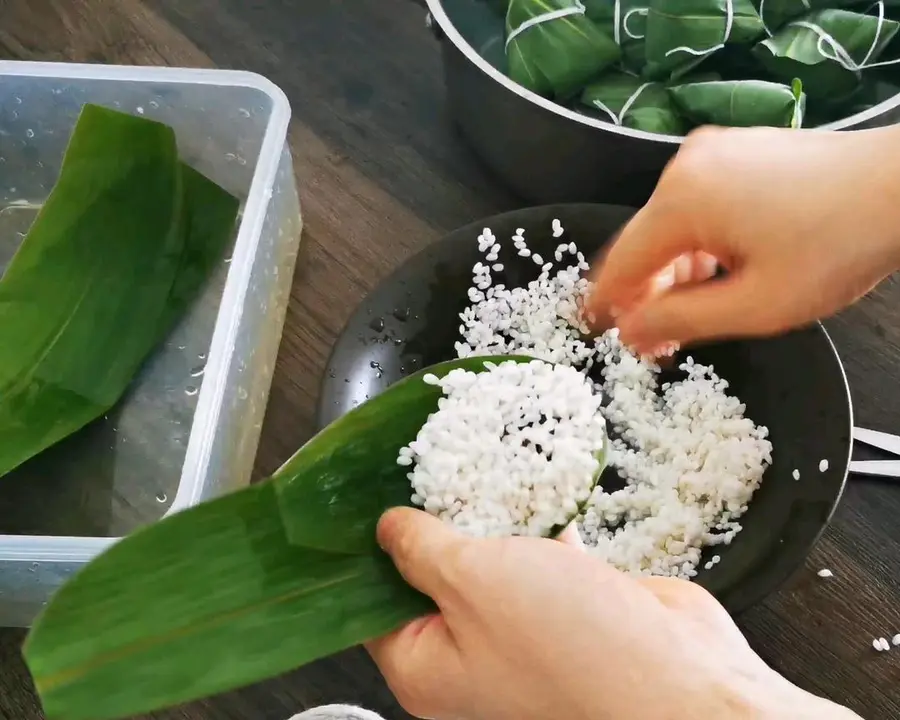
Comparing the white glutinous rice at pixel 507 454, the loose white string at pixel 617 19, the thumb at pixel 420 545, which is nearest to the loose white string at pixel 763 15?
the loose white string at pixel 617 19

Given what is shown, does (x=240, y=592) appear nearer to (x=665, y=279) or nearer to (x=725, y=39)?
(x=665, y=279)

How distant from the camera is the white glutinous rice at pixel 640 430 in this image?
541mm

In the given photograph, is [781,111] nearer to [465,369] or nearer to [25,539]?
[465,369]

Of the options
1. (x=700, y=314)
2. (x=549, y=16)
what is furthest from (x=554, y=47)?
(x=700, y=314)

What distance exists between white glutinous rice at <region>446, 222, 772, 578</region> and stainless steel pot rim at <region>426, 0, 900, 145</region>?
0.08 m

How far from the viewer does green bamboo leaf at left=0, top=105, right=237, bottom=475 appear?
1.93 ft

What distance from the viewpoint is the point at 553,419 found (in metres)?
0.47

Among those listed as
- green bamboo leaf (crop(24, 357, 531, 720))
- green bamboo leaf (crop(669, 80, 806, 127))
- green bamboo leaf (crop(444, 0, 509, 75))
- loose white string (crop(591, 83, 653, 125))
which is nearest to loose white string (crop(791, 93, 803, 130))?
green bamboo leaf (crop(669, 80, 806, 127))

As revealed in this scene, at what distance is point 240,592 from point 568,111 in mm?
379

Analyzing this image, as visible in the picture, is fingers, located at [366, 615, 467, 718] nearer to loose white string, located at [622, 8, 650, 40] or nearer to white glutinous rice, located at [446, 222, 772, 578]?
white glutinous rice, located at [446, 222, 772, 578]

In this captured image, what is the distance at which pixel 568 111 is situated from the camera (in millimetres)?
578

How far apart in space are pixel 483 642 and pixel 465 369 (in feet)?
0.58

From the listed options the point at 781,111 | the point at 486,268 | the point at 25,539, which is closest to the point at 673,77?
the point at 781,111

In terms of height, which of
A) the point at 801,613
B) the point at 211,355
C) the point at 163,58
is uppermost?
the point at 163,58
